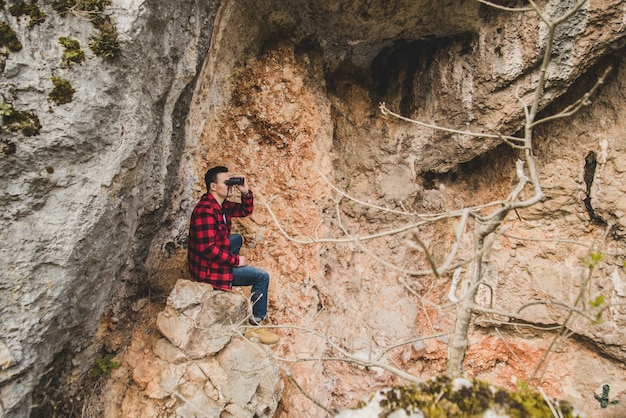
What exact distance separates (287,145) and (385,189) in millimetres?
1268

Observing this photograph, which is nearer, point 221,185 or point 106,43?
point 106,43

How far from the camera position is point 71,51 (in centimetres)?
277

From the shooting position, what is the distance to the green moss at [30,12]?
2.65 m

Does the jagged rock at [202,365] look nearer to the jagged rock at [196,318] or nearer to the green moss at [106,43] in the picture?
the jagged rock at [196,318]

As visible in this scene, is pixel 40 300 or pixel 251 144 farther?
pixel 251 144

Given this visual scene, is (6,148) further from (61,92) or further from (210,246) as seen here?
(210,246)

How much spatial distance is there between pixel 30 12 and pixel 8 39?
225mm

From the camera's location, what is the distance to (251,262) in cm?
447

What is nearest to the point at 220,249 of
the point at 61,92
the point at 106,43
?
the point at 61,92

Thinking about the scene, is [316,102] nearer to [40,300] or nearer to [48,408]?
[40,300]

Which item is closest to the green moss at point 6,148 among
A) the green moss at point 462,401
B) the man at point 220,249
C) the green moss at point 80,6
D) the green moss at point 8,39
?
the green moss at point 8,39

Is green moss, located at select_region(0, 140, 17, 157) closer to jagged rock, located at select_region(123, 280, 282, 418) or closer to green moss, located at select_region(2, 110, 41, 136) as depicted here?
green moss, located at select_region(2, 110, 41, 136)

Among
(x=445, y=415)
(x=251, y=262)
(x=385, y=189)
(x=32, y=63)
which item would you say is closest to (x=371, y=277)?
(x=385, y=189)

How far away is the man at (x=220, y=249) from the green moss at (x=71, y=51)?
1.35m
